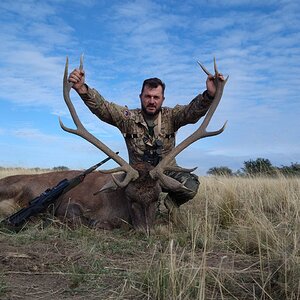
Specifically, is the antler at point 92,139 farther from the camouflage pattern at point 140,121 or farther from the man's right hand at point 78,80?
the camouflage pattern at point 140,121

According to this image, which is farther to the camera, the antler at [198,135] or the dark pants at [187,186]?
the dark pants at [187,186]

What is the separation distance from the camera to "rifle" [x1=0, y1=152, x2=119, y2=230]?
531 cm

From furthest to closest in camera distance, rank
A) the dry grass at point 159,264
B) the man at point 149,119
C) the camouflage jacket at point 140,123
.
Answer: the camouflage jacket at point 140,123, the man at point 149,119, the dry grass at point 159,264

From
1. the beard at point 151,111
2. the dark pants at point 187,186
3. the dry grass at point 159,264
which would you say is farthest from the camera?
the beard at point 151,111

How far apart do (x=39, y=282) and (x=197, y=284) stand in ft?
Answer: 3.46

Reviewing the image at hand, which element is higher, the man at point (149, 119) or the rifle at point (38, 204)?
the man at point (149, 119)

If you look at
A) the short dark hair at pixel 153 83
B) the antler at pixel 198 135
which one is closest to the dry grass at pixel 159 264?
the antler at pixel 198 135

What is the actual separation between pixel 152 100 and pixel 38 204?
6.66 feet

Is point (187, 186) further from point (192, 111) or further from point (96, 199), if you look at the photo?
point (96, 199)

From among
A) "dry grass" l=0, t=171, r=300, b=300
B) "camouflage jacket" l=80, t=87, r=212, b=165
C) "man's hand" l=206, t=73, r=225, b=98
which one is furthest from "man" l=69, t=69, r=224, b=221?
"dry grass" l=0, t=171, r=300, b=300

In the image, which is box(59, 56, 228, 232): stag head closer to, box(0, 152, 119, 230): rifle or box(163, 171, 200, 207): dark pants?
box(163, 171, 200, 207): dark pants

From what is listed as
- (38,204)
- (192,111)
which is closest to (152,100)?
(192,111)

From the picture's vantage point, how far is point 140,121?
6.32 meters

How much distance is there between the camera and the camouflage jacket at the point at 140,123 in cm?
620
